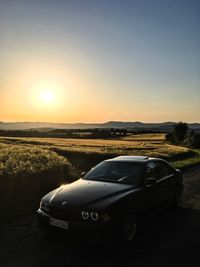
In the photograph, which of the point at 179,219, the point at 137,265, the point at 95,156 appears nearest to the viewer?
the point at 137,265

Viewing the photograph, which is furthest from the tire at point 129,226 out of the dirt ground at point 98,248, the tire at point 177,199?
the tire at point 177,199

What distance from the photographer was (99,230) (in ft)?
19.2

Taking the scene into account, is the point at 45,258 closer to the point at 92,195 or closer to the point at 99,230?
the point at 99,230

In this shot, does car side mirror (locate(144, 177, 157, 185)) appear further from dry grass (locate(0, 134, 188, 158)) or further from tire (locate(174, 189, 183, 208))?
dry grass (locate(0, 134, 188, 158))

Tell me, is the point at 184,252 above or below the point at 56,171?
below

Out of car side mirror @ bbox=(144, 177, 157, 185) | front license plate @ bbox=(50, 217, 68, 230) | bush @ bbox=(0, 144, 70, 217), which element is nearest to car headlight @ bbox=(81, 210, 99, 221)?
front license plate @ bbox=(50, 217, 68, 230)

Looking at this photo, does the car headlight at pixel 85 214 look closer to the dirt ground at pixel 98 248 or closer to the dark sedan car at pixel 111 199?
the dark sedan car at pixel 111 199

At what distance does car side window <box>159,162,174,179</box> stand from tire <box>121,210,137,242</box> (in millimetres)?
2226

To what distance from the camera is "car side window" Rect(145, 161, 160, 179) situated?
26.0 ft

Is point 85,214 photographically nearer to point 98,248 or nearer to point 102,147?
point 98,248

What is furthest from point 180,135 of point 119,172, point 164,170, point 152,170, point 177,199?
point 119,172

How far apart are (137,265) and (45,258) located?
1.51 meters

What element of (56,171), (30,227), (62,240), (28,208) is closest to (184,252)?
(62,240)

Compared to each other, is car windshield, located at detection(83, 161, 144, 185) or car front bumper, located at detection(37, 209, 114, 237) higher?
car windshield, located at detection(83, 161, 144, 185)
